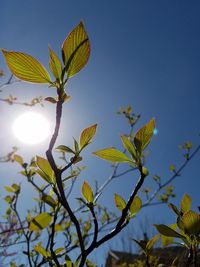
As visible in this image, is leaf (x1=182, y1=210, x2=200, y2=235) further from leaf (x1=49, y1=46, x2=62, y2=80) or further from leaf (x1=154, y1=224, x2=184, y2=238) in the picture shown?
leaf (x1=49, y1=46, x2=62, y2=80)

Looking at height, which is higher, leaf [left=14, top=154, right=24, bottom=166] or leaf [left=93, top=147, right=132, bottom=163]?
leaf [left=14, top=154, right=24, bottom=166]

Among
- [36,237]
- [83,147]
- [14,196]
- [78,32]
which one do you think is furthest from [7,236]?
[78,32]

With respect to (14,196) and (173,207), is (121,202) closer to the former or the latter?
(173,207)

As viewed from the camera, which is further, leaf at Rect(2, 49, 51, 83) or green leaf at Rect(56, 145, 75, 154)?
green leaf at Rect(56, 145, 75, 154)

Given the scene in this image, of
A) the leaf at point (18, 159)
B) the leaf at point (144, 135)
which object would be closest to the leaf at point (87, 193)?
the leaf at point (144, 135)

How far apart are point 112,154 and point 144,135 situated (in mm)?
90

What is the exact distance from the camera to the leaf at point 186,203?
0.81m

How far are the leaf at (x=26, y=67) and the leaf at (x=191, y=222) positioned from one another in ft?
1.28

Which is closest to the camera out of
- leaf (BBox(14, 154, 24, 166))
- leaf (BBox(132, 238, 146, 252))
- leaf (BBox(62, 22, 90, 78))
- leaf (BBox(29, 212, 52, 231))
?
leaf (BBox(62, 22, 90, 78))

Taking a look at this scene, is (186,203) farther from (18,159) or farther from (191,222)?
(18,159)

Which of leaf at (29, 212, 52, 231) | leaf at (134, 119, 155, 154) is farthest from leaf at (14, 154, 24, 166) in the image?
leaf at (134, 119, 155, 154)

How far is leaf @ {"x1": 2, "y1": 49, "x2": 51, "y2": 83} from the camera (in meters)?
0.57

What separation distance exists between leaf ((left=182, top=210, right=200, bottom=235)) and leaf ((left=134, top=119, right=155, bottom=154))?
0.54ft

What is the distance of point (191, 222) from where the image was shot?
0.65m
